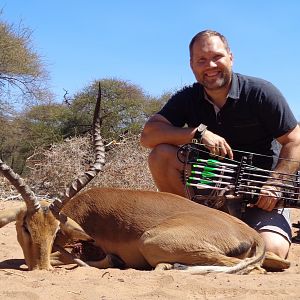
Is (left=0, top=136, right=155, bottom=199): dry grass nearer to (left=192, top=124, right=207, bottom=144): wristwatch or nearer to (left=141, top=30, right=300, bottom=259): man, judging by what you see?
(left=141, top=30, right=300, bottom=259): man

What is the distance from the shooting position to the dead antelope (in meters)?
4.63

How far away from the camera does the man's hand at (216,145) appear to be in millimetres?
5348

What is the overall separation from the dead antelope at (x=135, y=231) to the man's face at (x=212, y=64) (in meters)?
1.20

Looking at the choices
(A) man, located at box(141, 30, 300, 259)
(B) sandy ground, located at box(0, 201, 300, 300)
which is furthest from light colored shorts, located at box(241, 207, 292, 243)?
(B) sandy ground, located at box(0, 201, 300, 300)

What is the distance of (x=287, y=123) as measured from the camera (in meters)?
5.48

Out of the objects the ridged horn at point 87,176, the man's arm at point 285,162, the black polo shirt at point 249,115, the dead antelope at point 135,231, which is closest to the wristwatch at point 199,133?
the black polo shirt at point 249,115

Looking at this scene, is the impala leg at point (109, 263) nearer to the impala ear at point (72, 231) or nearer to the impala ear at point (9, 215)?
the impala ear at point (72, 231)

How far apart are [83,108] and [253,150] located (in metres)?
12.8

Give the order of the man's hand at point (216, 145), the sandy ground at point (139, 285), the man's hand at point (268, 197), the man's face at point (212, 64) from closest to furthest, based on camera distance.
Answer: the sandy ground at point (139, 285) < the man's hand at point (268, 197) < the man's hand at point (216, 145) < the man's face at point (212, 64)

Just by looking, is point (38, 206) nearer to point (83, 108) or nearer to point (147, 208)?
point (147, 208)

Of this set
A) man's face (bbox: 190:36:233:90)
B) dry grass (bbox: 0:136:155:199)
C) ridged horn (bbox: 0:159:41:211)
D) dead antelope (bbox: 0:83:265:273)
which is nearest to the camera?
dead antelope (bbox: 0:83:265:273)

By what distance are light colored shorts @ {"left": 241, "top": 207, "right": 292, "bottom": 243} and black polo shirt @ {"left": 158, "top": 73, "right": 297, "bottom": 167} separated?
0.46m

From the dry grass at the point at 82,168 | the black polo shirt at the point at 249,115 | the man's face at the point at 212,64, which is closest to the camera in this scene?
the black polo shirt at the point at 249,115

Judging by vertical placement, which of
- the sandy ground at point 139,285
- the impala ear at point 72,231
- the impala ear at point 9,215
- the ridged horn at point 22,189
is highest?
the ridged horn at point 22,189
